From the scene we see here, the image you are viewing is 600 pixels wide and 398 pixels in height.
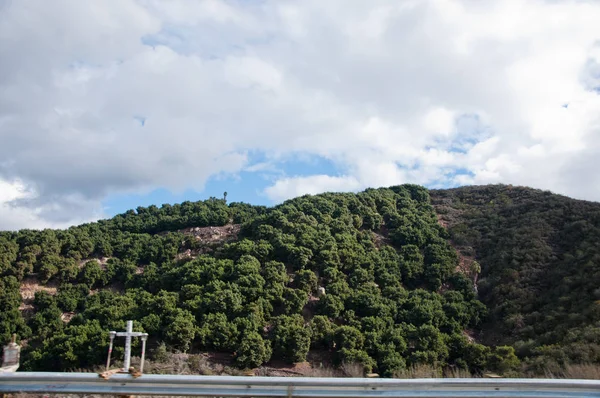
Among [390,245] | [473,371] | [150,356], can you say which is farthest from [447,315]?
[150,356]

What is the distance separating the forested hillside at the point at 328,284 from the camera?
21.4m

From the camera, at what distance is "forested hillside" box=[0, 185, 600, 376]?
70.2 feet

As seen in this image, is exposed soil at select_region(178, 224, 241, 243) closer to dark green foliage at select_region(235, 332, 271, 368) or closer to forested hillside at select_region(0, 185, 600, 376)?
forested hillside at select_region(0, 185, 600, 376)

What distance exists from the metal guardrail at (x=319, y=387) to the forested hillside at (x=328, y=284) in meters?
10.5

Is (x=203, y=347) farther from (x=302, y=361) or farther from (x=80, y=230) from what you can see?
(x=80, y=230)

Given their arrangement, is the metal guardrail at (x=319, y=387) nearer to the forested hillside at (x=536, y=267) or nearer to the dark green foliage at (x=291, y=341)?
the forested hillside at (x=536, y=267)

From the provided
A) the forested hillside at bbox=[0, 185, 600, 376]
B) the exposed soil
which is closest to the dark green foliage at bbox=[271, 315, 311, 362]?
the forested hillside at bbox=[0, 185, 600, 376]

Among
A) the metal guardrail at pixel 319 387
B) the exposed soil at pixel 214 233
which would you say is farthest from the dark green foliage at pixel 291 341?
the metal guardrail at pixel 319 387

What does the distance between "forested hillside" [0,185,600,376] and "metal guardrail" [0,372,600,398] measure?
10.5m

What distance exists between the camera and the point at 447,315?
88.9ft

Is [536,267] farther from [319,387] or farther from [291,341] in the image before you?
[319,387]

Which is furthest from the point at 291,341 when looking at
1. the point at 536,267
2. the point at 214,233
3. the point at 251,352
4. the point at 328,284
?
the point at 536,267

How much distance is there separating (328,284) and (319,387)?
23.0 m

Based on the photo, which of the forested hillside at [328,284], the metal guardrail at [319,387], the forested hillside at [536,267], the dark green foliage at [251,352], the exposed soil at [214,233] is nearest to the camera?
the metal guardrail at [319,387]
